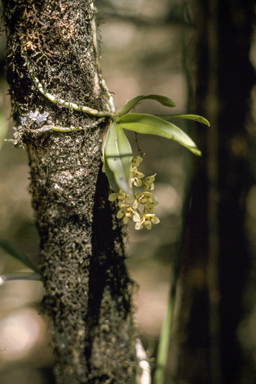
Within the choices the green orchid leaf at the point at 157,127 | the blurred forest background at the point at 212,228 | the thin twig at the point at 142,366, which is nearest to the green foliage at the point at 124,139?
the green orchid leaf at the point at 157,127

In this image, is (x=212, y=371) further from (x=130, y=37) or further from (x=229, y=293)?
(x=130, y=37)

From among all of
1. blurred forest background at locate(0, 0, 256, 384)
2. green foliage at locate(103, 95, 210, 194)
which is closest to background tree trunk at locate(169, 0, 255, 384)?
blurred forest background at locate(0, 0, 256, 384)

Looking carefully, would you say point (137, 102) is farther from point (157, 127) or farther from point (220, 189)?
point (220, 189)

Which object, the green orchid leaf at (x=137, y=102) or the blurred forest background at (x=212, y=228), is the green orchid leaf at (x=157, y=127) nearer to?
the green orchid leaf at (x=137, y=102)

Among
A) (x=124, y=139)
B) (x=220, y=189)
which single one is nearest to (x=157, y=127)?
(x=124, y=139)

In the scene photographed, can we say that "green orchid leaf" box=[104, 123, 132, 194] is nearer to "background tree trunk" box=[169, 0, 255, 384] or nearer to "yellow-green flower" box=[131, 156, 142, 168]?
"yellow-green flower" box=[131, 156, 142, 168]

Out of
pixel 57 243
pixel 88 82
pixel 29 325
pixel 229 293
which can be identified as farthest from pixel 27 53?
pixel 29 325
